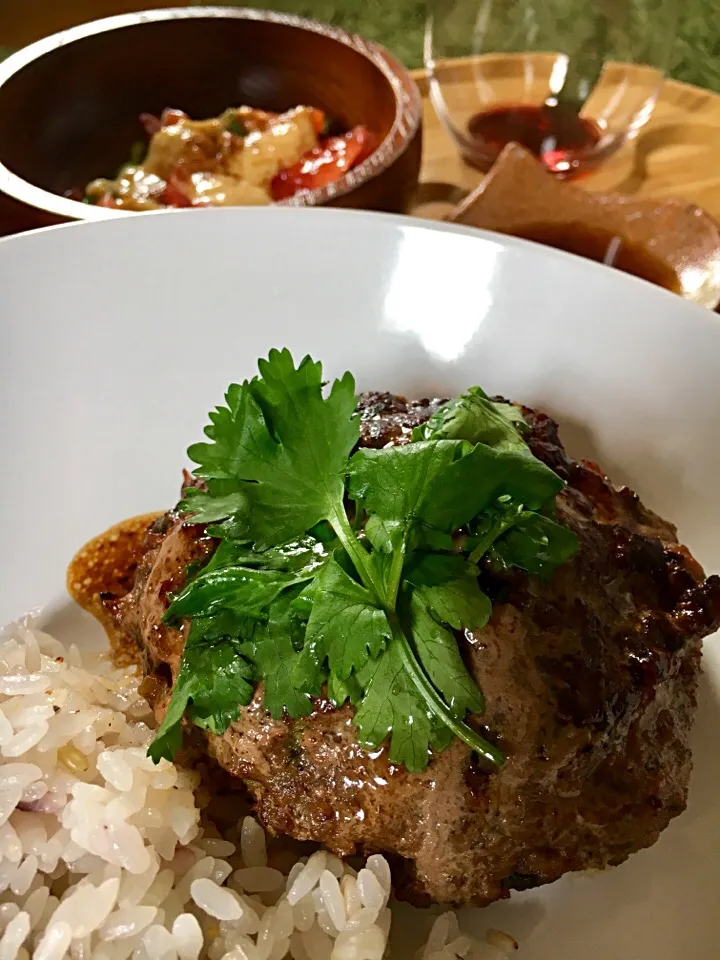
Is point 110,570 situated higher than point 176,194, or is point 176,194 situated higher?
point 176,194

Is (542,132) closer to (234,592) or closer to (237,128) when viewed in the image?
(237,128)

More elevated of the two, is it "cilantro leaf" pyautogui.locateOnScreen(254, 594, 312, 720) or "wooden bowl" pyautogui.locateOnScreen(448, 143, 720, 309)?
"wooden bowl" pyautogui.locateOnScreen(448, 143, 720, 309)

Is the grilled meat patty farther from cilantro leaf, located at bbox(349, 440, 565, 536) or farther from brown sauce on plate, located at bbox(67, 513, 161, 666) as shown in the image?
brown sauce on plate, located at bbox(67, 513, 161, 666)

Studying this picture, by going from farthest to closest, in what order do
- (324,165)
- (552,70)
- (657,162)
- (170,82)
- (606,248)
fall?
1. (552,70)
2. (657,162)
3. (170,82)
4. (324,165)
5. (606,248)

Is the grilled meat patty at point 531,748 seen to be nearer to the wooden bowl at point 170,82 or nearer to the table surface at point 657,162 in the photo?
the wooden bowl at point 170,82

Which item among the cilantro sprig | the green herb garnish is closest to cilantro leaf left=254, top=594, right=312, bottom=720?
the cilantro sprig

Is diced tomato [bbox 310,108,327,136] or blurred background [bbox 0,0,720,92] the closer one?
diced tomato [bbox 310,108,327,136]

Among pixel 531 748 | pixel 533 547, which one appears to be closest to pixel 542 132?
pixel 533 547
